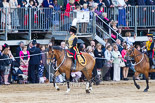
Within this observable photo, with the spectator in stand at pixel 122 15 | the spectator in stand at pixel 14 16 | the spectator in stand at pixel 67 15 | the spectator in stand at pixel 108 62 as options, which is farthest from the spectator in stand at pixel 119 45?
the spectator in stand at pixel 14 16

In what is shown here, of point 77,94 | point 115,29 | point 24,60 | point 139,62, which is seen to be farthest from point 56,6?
point 77,94

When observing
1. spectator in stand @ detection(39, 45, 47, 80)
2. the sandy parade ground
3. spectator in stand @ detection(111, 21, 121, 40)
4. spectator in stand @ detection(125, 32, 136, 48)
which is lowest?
the sandy parade ground

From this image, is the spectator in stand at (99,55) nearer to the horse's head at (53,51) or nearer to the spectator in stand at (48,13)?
the spectator in stand at (48,13)

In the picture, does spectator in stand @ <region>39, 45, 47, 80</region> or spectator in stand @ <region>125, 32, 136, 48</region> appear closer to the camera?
spectator in stand @ <region>39, 45, 47, 80</region>

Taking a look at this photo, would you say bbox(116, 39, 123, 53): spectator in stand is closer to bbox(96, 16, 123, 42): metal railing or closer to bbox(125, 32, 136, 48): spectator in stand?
bbox(96, 16, 123, 42): metal railing

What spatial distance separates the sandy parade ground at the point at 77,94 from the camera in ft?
70.8

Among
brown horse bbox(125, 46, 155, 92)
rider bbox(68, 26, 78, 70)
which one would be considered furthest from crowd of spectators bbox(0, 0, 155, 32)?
rider bbox(68, 26, 78, 70)

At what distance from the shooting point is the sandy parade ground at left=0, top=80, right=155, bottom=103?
21.6m

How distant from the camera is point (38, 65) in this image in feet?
93.1

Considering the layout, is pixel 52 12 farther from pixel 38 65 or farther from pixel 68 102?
pixel 68 102

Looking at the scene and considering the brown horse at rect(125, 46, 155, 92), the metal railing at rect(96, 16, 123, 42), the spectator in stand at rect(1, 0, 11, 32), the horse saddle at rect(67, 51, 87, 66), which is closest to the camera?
the horse saddle at rect(67, 51, 87, 66)

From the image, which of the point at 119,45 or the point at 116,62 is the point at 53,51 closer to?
the point at 116,62

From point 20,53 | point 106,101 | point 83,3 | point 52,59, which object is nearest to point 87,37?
point 83,3

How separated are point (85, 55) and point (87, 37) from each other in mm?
4881
